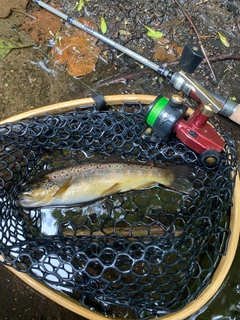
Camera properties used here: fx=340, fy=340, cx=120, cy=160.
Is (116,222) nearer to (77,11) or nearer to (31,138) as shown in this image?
(31,138)

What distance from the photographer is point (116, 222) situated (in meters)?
2.20

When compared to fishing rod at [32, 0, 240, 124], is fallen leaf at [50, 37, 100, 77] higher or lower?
lower

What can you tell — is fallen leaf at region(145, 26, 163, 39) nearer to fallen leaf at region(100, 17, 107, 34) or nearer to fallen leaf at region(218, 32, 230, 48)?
fallen leaf at region(100, 17, 107, 34)

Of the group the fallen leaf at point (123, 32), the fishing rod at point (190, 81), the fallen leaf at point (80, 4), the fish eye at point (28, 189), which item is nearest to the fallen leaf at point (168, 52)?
the fallen leaf at point (123, 32)

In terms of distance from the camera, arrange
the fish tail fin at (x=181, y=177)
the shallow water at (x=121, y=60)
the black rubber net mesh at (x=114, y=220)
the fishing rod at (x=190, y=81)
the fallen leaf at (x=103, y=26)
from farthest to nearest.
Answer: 1. the fallen leaf at (x=103, y=26)
2. the shallow water at (x=121, y=60)
3. the fish tail fin at (x=181, y=177)
4. the black rubber net mesh at (x=114, y=220)
5. the fishing rod at (x=190, y=81)

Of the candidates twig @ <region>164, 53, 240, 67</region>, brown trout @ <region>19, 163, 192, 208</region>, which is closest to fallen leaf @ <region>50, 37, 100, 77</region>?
twig @ <region>164, 53, 240, 67</region>

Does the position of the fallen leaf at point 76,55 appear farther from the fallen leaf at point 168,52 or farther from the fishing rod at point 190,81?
the fallen leaf at point 168,52

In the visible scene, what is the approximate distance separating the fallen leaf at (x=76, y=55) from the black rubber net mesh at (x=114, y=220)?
50 cm

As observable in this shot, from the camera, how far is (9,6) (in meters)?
2.66

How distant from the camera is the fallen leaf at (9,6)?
2637 mm

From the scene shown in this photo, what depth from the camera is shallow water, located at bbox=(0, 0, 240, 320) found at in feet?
8.46

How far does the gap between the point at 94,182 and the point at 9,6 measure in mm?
1587

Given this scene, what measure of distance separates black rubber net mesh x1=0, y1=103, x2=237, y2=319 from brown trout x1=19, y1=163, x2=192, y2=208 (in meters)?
0.07

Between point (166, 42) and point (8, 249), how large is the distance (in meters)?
1.90
